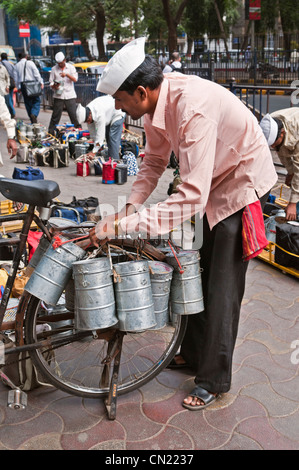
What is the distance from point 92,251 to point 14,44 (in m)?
50.6

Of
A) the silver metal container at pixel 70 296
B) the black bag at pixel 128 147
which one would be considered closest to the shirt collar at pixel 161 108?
the silver metal container at pixel 70 296

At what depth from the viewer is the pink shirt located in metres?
2.43

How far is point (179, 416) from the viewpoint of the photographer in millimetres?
2871

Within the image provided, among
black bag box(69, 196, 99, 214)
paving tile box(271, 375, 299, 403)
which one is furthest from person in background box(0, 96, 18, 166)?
paving tile box(271, 375, 299, 403)

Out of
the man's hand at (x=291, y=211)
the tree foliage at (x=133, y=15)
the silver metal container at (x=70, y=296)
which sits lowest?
the man's hand at (x=291, y=211)

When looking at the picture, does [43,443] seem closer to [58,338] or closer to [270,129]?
[58,338]

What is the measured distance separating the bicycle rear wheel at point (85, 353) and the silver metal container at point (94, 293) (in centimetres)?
28

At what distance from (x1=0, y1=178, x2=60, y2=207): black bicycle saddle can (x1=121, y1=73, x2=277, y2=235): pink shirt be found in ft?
1.44

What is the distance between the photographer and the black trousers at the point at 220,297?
2.80 meters

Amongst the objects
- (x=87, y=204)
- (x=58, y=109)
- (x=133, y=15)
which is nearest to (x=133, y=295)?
(x=87, y=204)

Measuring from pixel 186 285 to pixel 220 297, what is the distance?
0.23 m

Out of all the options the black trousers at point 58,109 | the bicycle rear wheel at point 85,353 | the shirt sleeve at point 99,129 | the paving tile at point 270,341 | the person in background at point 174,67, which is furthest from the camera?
the black trousers at point 58,109

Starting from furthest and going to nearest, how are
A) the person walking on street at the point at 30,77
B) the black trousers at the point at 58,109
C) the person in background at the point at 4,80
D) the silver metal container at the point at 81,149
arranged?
the person walking on street at the point at 30,77
the person in background at the point at 4,80
the black trousers at the point at 58,109
the silver metal container at the point at 81,149

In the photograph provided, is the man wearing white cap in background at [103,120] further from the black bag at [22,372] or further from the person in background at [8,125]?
the black bag at [22,372]
